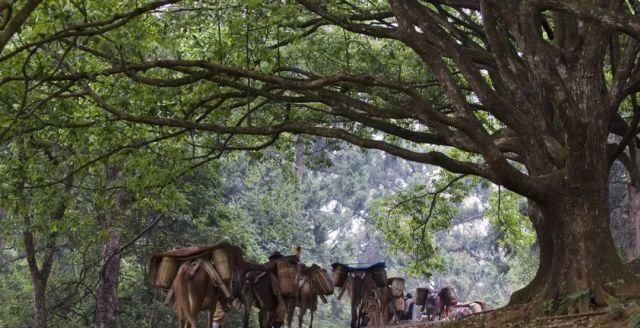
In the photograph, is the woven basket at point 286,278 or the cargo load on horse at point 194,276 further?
the woven basket at point 286,278

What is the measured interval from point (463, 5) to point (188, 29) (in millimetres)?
4742

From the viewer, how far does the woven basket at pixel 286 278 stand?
15367 mm

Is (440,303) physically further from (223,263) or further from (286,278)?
(223,263)

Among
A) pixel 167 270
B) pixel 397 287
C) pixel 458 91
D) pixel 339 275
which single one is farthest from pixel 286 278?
pixel 458 91

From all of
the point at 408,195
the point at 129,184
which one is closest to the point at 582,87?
the point at 129,184

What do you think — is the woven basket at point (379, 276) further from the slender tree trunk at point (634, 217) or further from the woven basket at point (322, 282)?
the slender tree trunk at point (634, 217)

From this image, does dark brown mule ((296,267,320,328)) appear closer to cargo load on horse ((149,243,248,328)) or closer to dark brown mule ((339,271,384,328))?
cargo load on horse ((149,243,248,328))

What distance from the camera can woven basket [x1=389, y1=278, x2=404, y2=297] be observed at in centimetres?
2028

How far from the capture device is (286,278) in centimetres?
1541

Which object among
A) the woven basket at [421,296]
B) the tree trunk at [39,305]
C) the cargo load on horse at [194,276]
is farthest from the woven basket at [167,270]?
the woven basket at [421,296]

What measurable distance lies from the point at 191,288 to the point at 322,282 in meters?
4.04

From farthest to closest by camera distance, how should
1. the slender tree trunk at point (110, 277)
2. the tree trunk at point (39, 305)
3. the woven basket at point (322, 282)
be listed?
the slender tree trunk at point (110, 277) → the tree trunk at point (39, 305) → the woven basket at point (322, 282)

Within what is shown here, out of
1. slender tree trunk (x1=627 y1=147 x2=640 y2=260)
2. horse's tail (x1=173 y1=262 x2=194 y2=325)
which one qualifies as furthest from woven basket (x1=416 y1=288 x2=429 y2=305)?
horse's tail (x1=173 y1=262 x2=194 y2=325)

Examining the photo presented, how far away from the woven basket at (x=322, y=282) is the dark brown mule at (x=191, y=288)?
139 inches
